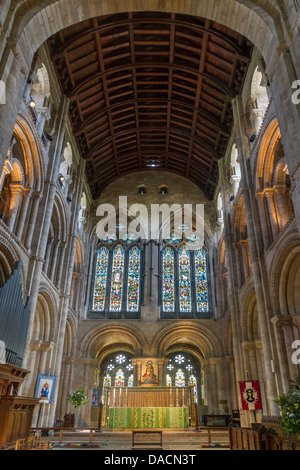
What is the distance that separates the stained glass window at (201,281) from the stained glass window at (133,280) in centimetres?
349

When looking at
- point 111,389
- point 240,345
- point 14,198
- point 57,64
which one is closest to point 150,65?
point 57,64

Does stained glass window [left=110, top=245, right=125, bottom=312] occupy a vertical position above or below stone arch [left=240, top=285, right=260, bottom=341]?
above

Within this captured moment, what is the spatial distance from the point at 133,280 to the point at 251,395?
10108 mm

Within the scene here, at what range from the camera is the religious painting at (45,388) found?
12.7 meters

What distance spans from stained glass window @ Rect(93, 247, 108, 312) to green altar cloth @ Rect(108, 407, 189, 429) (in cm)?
772

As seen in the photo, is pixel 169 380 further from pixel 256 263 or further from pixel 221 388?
pixel 256 263

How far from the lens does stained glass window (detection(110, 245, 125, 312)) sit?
67.7 ft

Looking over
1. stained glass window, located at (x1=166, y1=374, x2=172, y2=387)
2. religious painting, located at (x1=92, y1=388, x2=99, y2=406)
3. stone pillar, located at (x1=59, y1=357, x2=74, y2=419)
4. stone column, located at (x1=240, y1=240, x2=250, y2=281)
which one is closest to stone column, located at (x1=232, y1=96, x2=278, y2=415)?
stone column, located at (x1=240, y1=240, x2=250, y2=281)

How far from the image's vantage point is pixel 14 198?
1239 cm

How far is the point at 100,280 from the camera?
2138 cm

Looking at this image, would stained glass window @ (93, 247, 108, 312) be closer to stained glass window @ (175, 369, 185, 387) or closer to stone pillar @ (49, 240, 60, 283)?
stone pillar @ (49, 240, 60, 283)

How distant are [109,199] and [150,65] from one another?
363 inches
